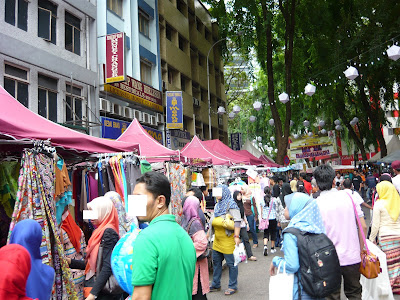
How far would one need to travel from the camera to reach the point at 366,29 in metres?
19.0

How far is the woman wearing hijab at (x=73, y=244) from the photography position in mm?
5023

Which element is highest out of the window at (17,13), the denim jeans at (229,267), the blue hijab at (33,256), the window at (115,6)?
the window at (115,6)

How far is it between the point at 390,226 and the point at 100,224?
4.64 m

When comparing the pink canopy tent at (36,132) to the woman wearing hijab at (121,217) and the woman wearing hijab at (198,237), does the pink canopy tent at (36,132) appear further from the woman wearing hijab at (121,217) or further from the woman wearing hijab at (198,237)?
the woman wearing hijab at (198,237)

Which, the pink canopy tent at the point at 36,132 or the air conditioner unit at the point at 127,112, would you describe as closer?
the pink canopy tent at the point at 36,132

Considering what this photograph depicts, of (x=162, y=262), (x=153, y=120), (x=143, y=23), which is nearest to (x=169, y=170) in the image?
(x=162, y=262)

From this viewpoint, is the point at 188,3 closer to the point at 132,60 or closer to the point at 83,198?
the point at 132,60

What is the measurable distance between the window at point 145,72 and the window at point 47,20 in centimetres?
762

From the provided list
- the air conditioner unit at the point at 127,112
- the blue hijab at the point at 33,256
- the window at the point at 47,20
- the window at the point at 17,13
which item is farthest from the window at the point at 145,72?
the blue hijab at the point at 33,256

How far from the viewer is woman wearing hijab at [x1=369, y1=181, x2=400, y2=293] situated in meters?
6.56

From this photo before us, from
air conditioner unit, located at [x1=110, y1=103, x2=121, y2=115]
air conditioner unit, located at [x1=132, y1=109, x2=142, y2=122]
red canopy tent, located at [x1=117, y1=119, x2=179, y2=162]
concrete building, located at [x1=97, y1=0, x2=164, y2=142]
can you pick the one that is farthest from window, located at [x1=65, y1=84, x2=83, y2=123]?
red canopy tent, located at [x1=117, y1=119, x2=179, y2=162]

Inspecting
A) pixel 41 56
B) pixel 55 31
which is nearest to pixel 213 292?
pixel 41 56

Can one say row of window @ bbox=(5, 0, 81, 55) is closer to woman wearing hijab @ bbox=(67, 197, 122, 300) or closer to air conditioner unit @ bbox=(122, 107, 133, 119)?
air conditioner unit @ bbox=(122, 107, 133, 119)

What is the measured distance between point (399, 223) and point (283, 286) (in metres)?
3.75
